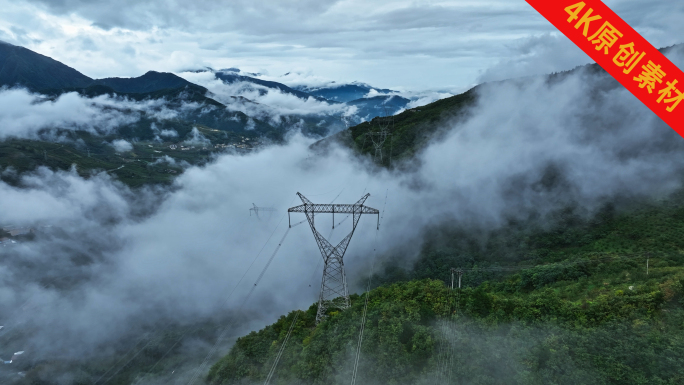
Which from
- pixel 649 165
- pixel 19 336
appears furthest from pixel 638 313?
pixel 19 336

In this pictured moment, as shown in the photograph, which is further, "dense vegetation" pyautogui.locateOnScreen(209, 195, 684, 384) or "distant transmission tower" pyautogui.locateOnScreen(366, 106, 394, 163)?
"distant transmission tower" pyautogui.locateOnScreen(366, 106, 394, 163)

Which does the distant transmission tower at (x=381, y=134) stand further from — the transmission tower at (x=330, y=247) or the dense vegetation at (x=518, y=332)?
the transmission tower at (x=330, y=247)

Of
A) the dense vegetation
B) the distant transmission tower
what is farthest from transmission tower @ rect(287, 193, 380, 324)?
the distant transmission tower

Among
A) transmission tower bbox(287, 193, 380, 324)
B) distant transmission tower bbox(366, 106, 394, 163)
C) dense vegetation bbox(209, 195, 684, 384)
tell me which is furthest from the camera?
distant transmission tower bbox(366, 106, 394, 163)

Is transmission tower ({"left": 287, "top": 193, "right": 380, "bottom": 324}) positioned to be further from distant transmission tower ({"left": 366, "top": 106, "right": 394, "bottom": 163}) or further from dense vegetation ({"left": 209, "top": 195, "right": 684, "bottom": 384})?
distant transmission tower ({"left": 366, "top": 106, "right": 394, "bottom": 163})

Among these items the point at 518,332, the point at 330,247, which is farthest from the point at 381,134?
the point at 518,332

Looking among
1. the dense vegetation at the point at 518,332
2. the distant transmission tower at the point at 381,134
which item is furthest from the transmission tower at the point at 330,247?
the distant transmission tower at the point at 381,134

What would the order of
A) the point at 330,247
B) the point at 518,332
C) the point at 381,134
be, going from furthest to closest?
the point at 381,134 → the point at 330,247 → the point at 518,332

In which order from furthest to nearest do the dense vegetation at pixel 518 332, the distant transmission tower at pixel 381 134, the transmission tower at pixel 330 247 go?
the distant transmission tower at pixel 381 134 < the transmission tower at pixel 330 247 < the dense vegetation at pixel 518 332

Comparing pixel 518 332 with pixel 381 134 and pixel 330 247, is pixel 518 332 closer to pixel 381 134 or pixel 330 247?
pixel 330 247
